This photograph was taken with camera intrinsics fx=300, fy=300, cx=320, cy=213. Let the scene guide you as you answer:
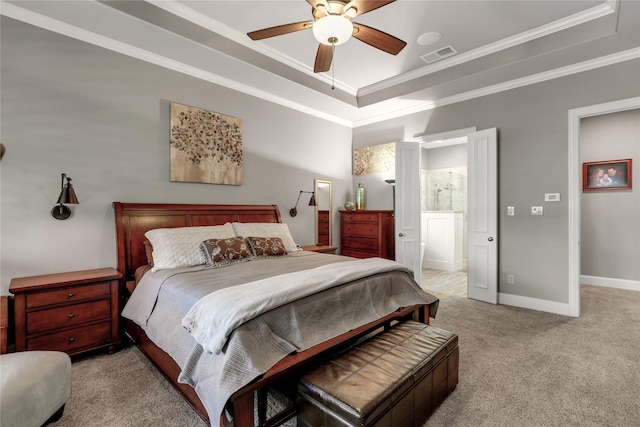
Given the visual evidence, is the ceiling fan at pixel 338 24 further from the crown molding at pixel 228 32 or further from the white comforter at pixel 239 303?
the white comforter at pixel 239 303

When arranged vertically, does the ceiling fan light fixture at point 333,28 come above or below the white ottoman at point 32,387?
above

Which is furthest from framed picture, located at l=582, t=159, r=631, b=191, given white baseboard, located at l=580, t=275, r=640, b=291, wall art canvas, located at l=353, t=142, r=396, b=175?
wall art canvas, located at l=353, t=142, r=396, b=175

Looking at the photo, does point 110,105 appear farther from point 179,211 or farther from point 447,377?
point 447,377

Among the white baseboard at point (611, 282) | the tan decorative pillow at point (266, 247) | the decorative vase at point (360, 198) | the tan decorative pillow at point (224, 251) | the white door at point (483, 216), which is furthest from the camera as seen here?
the decorative vase at point (360, 198)

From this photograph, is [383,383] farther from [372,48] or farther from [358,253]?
[358,253]

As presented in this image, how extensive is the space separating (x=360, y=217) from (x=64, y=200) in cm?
372

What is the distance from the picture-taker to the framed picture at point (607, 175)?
4.60 meters

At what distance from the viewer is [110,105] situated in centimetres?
290

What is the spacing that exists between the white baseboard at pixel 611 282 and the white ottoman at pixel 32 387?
6631 mm

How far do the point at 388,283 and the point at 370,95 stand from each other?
3.20 metres

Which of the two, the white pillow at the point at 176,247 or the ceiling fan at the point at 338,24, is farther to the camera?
the white pillow at the point at 176,247

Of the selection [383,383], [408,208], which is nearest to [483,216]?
[408,208]

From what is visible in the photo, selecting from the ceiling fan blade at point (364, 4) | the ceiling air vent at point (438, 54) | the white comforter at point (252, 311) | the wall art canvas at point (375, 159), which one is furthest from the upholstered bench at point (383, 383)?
the wall art canvas at point (375, 159)

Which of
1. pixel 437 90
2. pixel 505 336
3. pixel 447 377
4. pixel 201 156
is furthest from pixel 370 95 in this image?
pixel 447 377
